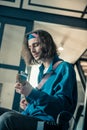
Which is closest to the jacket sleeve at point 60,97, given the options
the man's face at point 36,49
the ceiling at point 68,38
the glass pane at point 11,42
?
the man's face at point 36,49

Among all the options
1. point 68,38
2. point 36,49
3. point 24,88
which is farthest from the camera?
point 68,38

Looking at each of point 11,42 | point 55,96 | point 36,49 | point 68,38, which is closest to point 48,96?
point 55,96

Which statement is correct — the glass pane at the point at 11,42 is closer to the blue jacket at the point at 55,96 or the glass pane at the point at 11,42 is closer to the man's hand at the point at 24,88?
the blue jacket at the point at 55,96

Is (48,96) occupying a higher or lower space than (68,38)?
lower

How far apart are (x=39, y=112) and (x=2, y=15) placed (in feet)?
8.73

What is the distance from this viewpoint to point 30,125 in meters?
1.08

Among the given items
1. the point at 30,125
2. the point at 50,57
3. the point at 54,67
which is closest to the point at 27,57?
the point at 50,57

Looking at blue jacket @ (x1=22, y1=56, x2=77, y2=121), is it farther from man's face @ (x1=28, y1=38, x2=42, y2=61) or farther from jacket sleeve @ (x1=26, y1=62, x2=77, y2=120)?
man's face @ (x1=28, y1=38, x2=42, y2=61)

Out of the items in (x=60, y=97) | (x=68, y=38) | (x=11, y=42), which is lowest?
(x=60, y=97)

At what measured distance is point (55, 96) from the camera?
118 centimetres

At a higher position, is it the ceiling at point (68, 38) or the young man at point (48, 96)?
the ceiling at point (68, 38)

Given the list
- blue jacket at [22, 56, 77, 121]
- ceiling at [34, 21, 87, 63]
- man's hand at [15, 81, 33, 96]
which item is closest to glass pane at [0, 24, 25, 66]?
ceiling at [34, 21, 87, 63]

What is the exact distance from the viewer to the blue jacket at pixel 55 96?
1165mm

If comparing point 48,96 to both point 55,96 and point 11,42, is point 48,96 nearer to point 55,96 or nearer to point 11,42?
point 55,96
